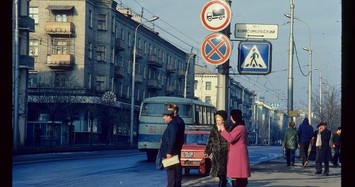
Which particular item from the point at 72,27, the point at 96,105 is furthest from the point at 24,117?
the point at 72,27

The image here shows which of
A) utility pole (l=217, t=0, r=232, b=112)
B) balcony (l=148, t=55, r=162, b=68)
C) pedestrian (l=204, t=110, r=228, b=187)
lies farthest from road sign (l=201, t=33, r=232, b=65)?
balcony (l=148, t=55, r=162, b=68)

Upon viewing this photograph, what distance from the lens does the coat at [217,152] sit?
11047 mm

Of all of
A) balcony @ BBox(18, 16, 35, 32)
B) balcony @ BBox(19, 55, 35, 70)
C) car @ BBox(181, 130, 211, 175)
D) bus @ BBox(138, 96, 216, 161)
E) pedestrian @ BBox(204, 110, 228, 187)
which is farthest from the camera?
balcony @ BBox(19, 55, 35, 70)

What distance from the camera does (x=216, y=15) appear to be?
1059cm

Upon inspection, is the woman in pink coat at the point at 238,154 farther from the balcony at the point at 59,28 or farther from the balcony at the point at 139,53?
the balcony at the point at 139,53

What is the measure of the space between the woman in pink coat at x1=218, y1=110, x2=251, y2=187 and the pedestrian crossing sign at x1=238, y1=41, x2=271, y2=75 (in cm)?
241

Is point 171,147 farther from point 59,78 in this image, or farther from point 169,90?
point 169,90

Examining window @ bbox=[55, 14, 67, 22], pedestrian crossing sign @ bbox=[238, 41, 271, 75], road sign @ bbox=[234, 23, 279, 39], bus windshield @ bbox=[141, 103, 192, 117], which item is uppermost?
window @ bbox=[55, 14, 67, 22]

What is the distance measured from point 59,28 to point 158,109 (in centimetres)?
3283

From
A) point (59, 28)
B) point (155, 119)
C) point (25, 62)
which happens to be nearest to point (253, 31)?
point (155, 119)

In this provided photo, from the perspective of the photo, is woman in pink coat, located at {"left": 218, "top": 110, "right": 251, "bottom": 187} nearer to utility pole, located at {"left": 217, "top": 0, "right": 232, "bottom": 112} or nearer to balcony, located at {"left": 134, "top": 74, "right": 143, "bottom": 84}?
utility pole, located at {"left": 217, "top": 0, "right": 232, "bottom": 112}

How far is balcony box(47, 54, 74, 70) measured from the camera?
60.1 meters
